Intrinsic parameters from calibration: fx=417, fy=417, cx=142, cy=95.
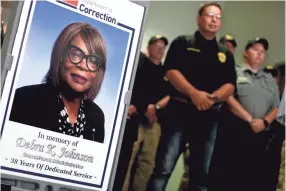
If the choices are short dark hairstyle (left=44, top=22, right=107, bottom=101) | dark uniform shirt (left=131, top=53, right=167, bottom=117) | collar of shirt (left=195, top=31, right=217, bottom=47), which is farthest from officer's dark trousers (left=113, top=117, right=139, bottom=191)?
short dark hairstyle (left=44, top=22, right=107, bottom=101)

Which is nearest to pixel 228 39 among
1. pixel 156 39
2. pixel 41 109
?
pixel 156 39

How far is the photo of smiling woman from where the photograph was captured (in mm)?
1562

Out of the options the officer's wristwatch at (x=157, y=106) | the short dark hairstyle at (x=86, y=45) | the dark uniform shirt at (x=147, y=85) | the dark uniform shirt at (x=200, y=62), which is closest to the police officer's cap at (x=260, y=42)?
the dark uniform shirt at (x=200, y=62)

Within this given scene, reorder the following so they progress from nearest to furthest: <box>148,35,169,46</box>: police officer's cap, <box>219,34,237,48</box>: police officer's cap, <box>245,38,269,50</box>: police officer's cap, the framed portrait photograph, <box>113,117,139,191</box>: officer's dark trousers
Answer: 1. the framed portrait photograph
2. <box>113,117,139,191</box>: officer's dark trousers
3. <box>148,35,169,46</box>: police officer's cap
4. <box>219,34,237,48</box>: police officer's cap
5. <box>245,38,269,50</box>: police officer's cap

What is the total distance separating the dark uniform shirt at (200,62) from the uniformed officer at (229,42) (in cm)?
10

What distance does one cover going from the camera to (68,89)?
1659 millimetres

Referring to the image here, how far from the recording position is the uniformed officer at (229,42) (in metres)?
3.09

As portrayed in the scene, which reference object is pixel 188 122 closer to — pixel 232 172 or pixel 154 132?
pixel 154 132

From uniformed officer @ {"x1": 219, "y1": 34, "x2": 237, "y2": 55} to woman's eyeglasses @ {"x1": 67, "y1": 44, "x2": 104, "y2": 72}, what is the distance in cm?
158

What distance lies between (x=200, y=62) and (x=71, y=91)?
142cm

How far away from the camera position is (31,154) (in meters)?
1.56

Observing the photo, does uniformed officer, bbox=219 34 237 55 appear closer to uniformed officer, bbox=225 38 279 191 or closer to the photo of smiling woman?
uniformed officer, bbox=225 38 279 191

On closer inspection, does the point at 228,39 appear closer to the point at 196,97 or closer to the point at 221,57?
the point at 221,57

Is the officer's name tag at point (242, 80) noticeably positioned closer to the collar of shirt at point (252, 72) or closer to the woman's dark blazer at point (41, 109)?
the collar of shirt at point (252, 72)
